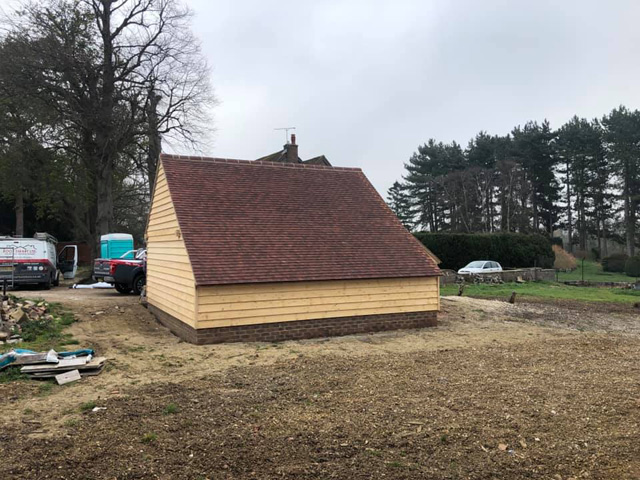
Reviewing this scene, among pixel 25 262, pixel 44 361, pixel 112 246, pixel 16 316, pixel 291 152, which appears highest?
pixel 291 152

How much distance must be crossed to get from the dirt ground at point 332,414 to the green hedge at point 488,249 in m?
25.6

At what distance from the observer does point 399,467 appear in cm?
438

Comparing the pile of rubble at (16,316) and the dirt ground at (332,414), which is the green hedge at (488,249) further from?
the pile of rubble at (16,316)

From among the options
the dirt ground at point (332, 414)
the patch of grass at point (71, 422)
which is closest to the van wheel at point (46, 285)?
the dirt ground at point (332, 414)

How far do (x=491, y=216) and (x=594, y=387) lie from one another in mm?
49559

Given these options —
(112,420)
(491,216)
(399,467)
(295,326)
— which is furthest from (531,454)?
(491,216)

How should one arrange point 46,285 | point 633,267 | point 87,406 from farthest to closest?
point 633,267 < point 46,285 < point 87,406

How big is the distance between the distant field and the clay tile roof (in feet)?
81.7

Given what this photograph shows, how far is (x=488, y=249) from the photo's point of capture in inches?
1437

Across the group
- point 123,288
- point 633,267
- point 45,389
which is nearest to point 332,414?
point 45,389

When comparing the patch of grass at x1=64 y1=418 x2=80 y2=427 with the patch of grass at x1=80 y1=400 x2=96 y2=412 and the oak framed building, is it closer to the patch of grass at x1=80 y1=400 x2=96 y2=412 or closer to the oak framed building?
the patch of grass at x1=80 y1=400 x2=96 y2=412

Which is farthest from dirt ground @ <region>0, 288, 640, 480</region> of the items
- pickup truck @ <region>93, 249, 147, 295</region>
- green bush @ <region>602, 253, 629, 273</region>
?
green bush @ <region>602, 253, 629, 273</region>

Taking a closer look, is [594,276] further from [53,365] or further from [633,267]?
[53,365]

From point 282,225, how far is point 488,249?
90.3 ft
